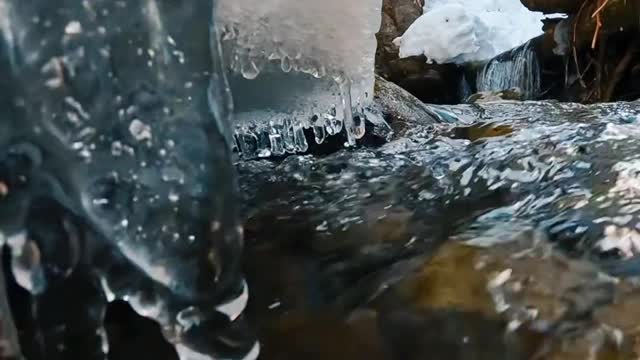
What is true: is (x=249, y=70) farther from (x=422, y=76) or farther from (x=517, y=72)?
(x=422, y=76)

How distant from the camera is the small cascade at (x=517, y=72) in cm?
602

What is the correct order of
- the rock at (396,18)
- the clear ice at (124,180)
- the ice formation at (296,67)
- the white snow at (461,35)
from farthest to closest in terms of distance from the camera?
1. the rock at (396,18)
2. the white snow at (461,35)
3. the ice formation at (296,67)
4. the clear ice at (124,180)

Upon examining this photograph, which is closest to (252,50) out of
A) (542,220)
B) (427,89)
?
(542,220)

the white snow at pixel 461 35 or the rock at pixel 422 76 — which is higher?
the white snow at pixel 461 35

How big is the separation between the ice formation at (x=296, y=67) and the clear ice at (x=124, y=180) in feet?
2.60

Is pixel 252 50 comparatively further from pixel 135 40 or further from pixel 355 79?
pixel 135 40

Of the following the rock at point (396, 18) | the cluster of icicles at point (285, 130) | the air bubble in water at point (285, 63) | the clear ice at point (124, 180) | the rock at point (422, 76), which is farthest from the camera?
the rock at point (396, 18)

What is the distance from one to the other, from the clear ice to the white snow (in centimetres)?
681

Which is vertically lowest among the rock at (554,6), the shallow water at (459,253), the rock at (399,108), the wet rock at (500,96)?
the wet rock at (500,96)

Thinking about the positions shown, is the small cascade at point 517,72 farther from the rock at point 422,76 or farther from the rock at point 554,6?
the rock at point 422,76

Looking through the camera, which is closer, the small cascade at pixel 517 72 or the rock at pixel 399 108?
the rock at pixel 399 108

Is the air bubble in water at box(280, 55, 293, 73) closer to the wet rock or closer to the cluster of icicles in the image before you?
the cluster of icicles

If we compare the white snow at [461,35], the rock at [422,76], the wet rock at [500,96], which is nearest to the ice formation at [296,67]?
the wet rock at [500,96]

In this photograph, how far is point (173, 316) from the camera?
97 cm
